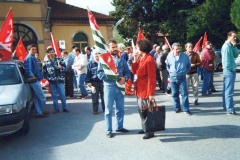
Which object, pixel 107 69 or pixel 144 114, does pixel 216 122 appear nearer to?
pixel 144 114

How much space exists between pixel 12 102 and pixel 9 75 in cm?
142

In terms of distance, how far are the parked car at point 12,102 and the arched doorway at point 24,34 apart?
14266mm

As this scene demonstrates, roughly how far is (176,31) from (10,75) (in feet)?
72.6

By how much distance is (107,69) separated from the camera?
14.3 ft

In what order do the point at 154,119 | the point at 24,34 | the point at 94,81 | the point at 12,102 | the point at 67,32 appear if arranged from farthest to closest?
1. the point at 67,32
2. the point at 24,34
3. the point at 94,81
4. the point at 12,102
5. the point at 154,119

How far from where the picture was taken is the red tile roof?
65.5 ft

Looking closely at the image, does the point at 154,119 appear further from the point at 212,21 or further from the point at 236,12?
the point at 212,21

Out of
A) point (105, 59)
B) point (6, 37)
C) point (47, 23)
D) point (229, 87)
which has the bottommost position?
point (229, 87)

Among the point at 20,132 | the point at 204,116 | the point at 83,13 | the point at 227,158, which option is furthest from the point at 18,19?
the point at 227,158

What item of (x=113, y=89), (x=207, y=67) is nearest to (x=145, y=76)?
(x=113, y=89)

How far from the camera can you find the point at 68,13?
20.6m

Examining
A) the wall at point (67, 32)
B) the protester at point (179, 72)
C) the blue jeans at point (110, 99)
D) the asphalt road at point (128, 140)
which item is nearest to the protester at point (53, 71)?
the asphalt road at point (128, 140)

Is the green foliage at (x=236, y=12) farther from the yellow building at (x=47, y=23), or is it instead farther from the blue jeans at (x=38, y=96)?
the blue jeans at (x=38, y=96)

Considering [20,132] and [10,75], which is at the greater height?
[10,75]
